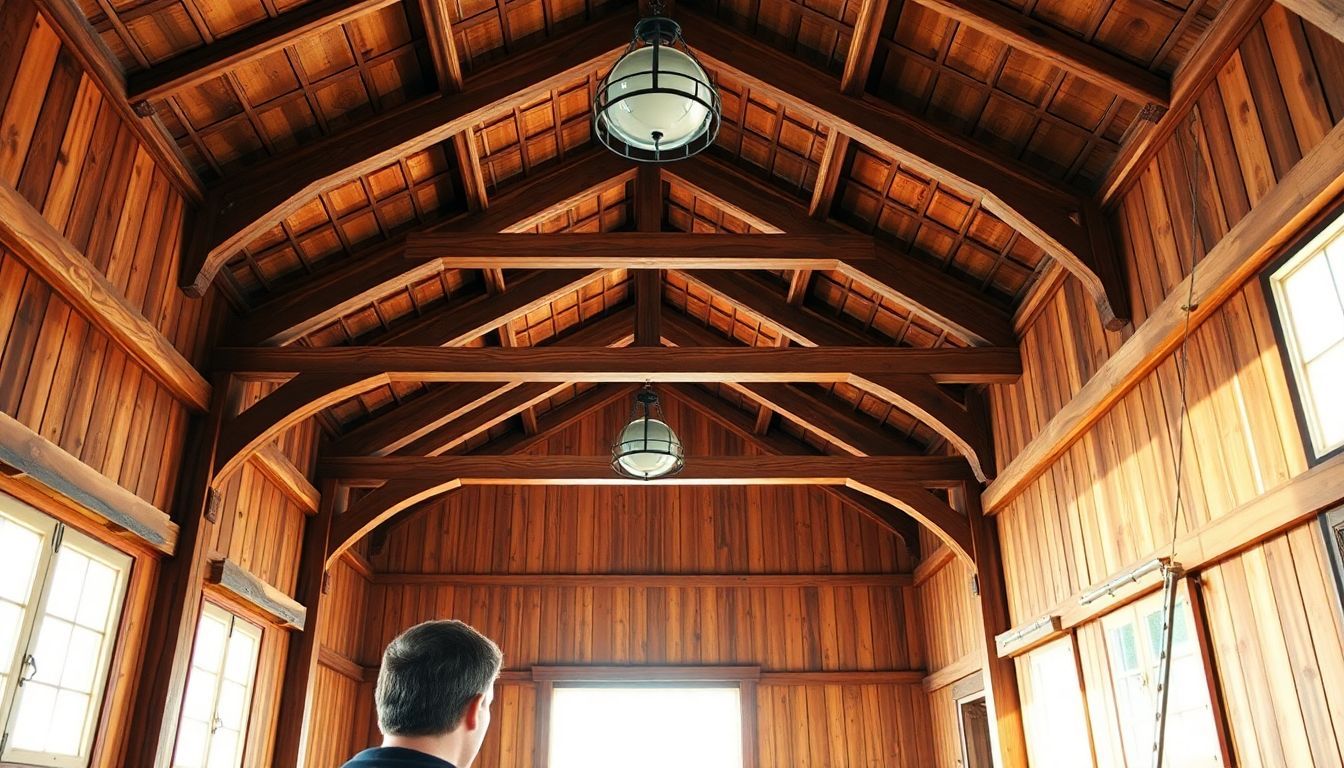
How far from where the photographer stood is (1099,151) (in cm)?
498

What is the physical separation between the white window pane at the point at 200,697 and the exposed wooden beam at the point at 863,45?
4.96 metres

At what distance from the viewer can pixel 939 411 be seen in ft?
21.5

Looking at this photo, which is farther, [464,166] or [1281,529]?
[464,166]

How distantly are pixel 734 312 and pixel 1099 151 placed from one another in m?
3.88

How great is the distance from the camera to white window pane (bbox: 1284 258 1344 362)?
10.8 feet

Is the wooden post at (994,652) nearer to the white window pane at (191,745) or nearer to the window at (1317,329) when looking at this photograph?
the window at (1317,329)

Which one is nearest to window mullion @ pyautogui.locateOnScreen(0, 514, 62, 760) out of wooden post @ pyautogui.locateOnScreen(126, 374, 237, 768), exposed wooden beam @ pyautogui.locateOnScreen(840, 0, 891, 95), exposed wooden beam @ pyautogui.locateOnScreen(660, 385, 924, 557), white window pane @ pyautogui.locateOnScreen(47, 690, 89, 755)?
white window pane @ pyautogui.locateOnScreen(47, 690, 89, 755)

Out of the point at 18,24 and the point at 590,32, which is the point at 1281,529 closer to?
the point at 590,32

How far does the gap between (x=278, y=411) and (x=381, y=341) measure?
145cm

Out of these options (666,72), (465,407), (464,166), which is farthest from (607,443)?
(666,72)

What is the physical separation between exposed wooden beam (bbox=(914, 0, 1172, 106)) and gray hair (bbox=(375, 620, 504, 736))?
4023 mm

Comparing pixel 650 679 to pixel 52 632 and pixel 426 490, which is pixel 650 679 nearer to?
pixel 426 490

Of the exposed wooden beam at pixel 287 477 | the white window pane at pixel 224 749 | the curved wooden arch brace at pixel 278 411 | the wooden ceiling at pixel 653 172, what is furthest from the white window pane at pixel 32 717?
the exposed wooden beam at pixel 287 477

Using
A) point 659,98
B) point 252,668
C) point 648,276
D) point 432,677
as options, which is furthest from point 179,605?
point 432,677
